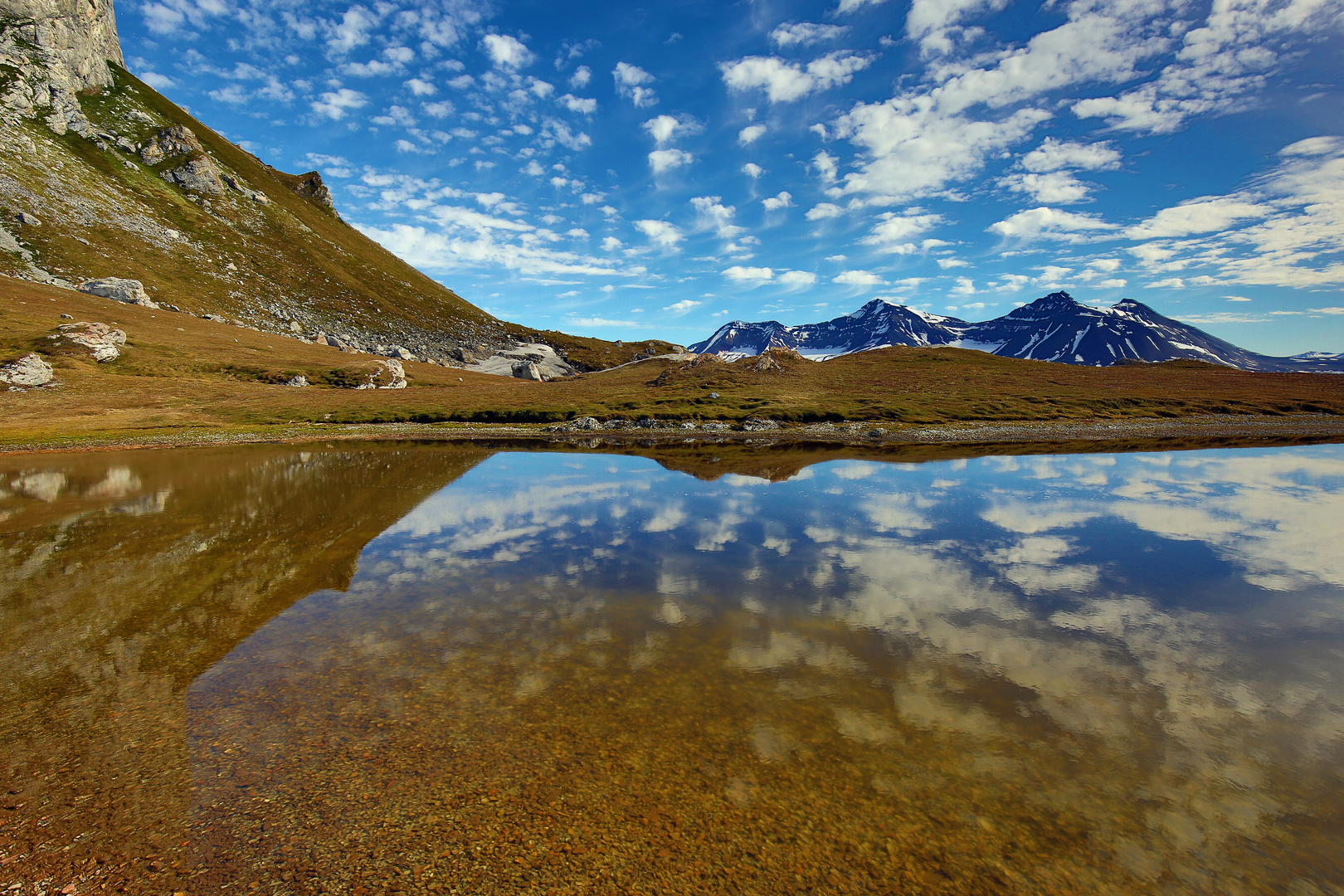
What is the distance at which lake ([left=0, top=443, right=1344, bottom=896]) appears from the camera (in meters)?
5.71

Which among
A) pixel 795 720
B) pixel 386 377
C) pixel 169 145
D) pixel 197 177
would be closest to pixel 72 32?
pixel 169 145

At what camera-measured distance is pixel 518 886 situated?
536 centimetres

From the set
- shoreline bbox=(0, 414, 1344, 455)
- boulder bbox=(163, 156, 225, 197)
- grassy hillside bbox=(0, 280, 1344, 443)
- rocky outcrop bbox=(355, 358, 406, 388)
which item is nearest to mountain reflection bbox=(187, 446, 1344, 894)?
shoreline bbox=(0, 414, 1344, 455)

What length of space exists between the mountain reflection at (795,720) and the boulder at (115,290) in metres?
141

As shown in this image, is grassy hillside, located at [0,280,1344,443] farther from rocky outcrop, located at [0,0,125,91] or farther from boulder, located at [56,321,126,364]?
rocky outcrop, located at [0,0,125,91]

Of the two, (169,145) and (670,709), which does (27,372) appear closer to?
(670,709)

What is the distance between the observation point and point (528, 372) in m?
159

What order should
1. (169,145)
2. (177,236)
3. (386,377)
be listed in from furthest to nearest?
(169,145) < (177,236) < (386,377)

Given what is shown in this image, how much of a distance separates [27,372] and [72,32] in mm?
175839

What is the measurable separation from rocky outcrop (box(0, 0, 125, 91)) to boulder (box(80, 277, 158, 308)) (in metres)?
101

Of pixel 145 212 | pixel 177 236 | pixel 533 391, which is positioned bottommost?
pixel 533 391

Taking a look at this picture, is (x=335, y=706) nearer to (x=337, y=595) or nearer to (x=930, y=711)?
(x=337, y=595)

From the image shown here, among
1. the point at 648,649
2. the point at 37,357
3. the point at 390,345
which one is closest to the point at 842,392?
the point at 648,649

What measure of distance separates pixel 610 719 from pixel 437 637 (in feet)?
16.7
